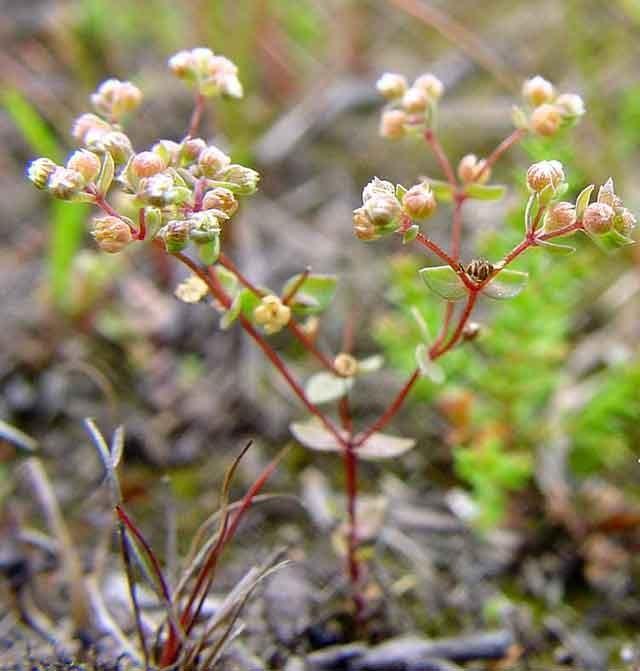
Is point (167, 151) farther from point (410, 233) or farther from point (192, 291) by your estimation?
point (410, 233)

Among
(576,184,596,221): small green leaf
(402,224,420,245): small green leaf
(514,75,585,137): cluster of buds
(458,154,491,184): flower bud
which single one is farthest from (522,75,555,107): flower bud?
(402,224,420,245): small green leaf

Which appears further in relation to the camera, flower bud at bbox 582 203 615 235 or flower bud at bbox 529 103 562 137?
flower bud at bbox 529 103 562 137

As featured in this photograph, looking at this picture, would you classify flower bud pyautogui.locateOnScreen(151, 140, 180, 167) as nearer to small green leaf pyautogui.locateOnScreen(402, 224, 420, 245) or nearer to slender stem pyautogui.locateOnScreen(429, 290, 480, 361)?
small green leaf pyautogui.locateOnScreen(402, 224, 420, 245)

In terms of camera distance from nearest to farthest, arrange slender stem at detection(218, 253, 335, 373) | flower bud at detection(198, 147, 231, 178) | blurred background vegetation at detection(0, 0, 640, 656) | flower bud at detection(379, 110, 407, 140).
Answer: flower bud at detection(198, 147, 231, 178) → slender stem at detection(218, 253, 335, 373) → flower bud at detection(379, 110, 407, 140) → blurred background vegetation at detection(0, 0, 640, 656)

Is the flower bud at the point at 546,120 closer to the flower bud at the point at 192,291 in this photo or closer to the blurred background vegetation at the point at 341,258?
the blurred background vegetation at the point at 341,258

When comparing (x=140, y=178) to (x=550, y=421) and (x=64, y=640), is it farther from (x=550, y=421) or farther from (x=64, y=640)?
(x=550, y=421)

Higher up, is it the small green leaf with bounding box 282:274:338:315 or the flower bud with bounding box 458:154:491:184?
the flower bud with bounding box 458:154:491:184

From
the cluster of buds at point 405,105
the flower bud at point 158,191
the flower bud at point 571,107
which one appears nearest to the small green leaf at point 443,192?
the cluster of buds at point 405,105
